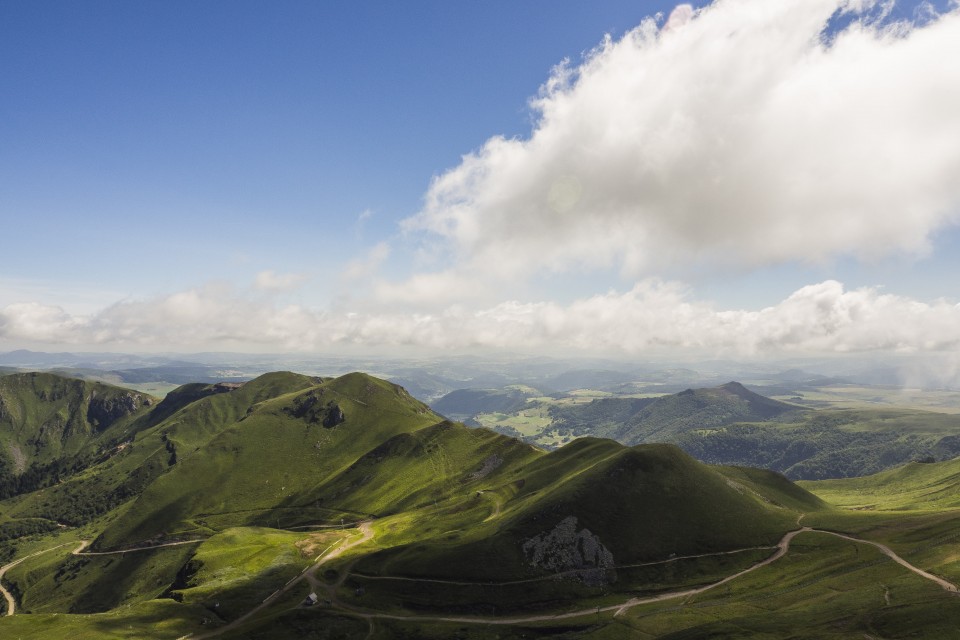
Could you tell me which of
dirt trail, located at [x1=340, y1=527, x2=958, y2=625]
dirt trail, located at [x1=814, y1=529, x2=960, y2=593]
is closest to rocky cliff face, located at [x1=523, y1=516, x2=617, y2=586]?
dirt trail, located at [x1=340, y1=527, x2=958, y2=625]

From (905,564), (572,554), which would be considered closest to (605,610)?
(572,554)

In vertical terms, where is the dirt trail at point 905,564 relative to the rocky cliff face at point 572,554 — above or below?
above

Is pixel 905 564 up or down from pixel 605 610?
up

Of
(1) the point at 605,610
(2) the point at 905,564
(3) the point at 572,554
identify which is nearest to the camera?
(2) the point at 905,564

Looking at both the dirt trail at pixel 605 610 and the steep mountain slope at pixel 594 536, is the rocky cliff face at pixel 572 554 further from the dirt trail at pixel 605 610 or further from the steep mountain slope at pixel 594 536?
the dirt trail at pixel 605 610

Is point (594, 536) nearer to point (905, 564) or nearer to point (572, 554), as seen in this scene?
point (572, 554)

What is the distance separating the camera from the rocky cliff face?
163500mm

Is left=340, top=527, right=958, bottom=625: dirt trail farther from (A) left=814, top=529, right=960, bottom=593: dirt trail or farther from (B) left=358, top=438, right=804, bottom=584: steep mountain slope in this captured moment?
(B) left=358, top=438, right=804, bottom=584: steep mountain slope

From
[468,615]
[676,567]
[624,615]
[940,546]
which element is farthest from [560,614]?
[940,546]

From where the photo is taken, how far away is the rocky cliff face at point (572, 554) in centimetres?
Answer: 16350

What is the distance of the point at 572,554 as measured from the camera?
171 metres

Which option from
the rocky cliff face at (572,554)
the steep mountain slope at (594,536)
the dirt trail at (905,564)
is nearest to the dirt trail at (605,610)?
the dirt trail at (905,564)

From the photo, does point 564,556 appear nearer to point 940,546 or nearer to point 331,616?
point 331,616

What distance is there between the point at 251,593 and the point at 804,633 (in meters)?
176
